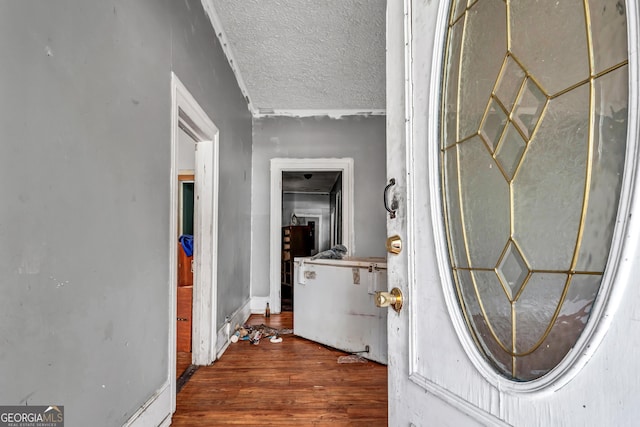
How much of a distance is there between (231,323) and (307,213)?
6543mm

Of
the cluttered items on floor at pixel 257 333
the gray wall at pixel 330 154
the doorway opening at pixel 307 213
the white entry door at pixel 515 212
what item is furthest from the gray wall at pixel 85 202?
the doorway opening at pixel 307 213

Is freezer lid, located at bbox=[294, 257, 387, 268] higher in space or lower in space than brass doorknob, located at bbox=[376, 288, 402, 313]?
lower

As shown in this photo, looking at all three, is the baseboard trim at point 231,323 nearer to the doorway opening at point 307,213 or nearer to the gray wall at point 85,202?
the gray wall at point 85,202

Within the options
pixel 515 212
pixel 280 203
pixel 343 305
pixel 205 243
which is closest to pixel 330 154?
pixel 280 203

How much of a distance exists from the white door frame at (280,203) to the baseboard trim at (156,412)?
2.49 metres

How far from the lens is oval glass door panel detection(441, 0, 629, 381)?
47cm

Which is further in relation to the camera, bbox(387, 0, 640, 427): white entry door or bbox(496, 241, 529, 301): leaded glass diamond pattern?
bbox(496, 241, 529, 301): leaded glass diamond pattern

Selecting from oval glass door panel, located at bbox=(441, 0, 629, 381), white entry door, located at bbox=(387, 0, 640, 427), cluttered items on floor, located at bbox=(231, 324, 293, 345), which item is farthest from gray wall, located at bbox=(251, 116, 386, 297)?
oval glass door panel, located at bbox=(441, 0, 629, 381)

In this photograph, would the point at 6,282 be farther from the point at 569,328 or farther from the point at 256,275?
the point at 256,275

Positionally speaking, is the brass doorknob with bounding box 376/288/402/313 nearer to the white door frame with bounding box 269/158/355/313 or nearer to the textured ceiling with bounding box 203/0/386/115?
the textured ceiling with bounding box 203/0/386/115

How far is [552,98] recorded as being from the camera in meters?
0.54

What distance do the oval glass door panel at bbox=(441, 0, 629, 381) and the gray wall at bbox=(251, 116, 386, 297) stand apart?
11.5 ft

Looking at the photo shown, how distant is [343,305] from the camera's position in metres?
2.83

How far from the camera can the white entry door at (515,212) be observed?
17.5 inches
